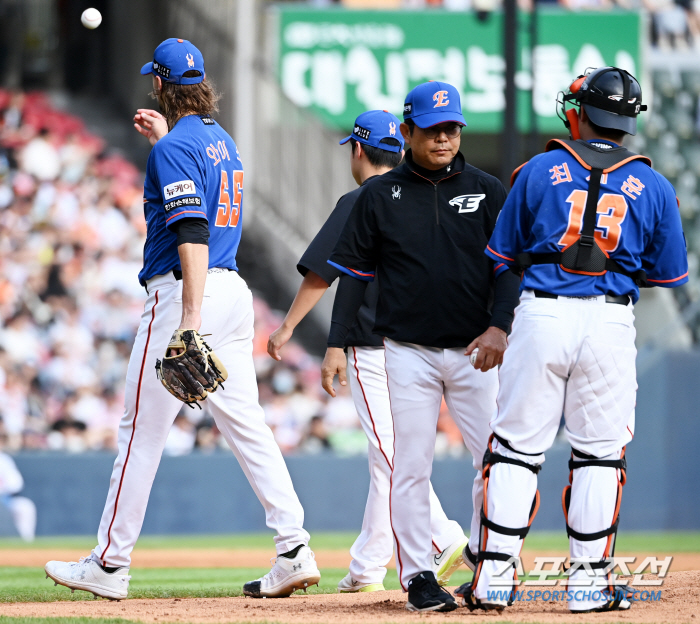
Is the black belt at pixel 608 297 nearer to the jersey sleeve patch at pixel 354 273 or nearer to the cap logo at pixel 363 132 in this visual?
the jersey sleeve patch at pixel 354 273

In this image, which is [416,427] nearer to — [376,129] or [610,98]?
[610,98]

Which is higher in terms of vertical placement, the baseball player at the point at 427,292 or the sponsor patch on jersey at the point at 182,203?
the sponsor patch on jersey at the point at 182,203

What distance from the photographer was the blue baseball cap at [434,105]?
429cm

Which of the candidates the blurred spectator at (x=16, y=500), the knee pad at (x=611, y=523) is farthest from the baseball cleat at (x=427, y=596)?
the blurred spectator at (x=16, y=500)

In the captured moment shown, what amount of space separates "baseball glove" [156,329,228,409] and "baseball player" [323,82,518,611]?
0.64 m

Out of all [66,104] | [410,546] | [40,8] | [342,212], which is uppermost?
[40,8]

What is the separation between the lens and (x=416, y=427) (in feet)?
14.0

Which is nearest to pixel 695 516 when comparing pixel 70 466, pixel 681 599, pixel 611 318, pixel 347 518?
pixel 347 518

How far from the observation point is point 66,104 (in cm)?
1717

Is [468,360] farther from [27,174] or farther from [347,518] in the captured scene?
[27,174]

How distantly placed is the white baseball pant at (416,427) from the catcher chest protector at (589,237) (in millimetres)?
532

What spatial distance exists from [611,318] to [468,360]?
0.64 m

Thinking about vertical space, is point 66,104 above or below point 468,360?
above

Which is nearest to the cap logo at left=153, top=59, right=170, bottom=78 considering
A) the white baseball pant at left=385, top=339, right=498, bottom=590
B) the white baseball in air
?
the white baseball in air
